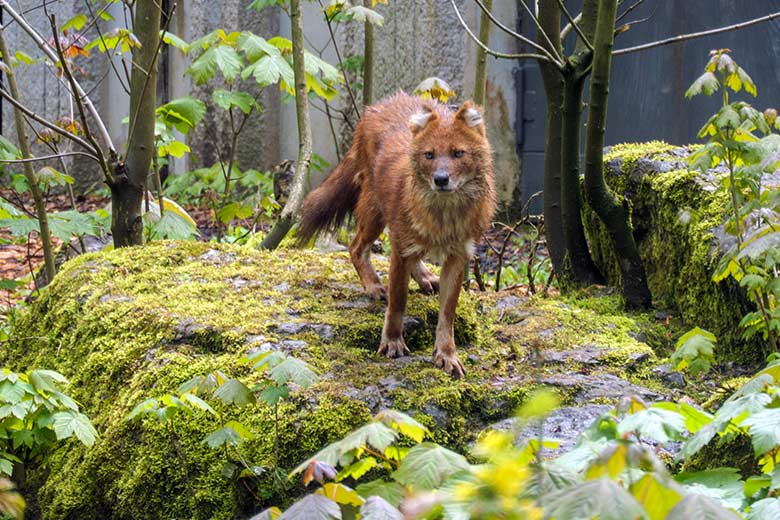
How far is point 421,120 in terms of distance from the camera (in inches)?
172

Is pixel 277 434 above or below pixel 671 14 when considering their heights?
below

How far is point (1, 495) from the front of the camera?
4.74 ft

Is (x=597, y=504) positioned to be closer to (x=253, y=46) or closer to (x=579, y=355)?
(x=579, y=355)

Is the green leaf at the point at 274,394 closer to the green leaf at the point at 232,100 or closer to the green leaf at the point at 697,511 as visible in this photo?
the green leaf at the point at 697,511

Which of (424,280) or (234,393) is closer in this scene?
(234,393)

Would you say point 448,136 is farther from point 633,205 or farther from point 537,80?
point 537,80

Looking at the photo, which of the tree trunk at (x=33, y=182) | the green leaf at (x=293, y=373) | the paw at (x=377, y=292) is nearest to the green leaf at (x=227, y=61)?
the tree trunk at (x=33, y=182)

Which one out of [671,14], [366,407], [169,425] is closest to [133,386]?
[169,425]

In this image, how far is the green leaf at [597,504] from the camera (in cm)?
118

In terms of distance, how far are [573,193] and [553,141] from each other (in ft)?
1.69

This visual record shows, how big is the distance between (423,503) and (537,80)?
7.67 m

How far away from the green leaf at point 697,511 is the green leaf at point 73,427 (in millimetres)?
2215

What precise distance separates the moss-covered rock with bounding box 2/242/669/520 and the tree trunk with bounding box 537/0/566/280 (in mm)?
510

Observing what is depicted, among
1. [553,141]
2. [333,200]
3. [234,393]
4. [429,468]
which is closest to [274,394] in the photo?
[234,393]
